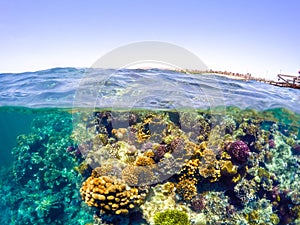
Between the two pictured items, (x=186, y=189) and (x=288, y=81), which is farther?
(x=288, y=81)

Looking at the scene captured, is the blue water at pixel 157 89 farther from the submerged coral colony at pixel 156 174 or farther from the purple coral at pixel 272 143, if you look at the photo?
the purple coral at pixel 272 143

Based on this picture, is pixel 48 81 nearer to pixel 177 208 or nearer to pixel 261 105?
pixel 177 208

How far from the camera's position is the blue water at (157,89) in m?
14.9

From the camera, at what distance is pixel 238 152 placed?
992 centimetres

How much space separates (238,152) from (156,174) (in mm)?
3585

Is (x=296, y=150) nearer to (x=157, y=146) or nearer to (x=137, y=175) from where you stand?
(x=157, y=146)

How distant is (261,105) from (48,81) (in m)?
13.8

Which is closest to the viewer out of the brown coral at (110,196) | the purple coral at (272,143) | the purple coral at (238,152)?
the brown coral at (110,196)

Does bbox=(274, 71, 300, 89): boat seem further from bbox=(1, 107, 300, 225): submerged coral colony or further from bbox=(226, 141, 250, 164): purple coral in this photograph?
bbox=(226, 141, 250, 164): purple coral

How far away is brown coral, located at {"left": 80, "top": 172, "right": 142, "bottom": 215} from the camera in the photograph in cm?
738

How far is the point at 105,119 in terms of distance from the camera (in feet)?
40.3

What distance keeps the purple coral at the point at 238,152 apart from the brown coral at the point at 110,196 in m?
4.56

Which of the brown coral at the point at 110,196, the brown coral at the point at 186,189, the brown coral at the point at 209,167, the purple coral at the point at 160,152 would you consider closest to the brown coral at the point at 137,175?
the brown coral at the point at 110,196

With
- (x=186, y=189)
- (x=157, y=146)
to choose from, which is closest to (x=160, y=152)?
(x=157, y=146)
